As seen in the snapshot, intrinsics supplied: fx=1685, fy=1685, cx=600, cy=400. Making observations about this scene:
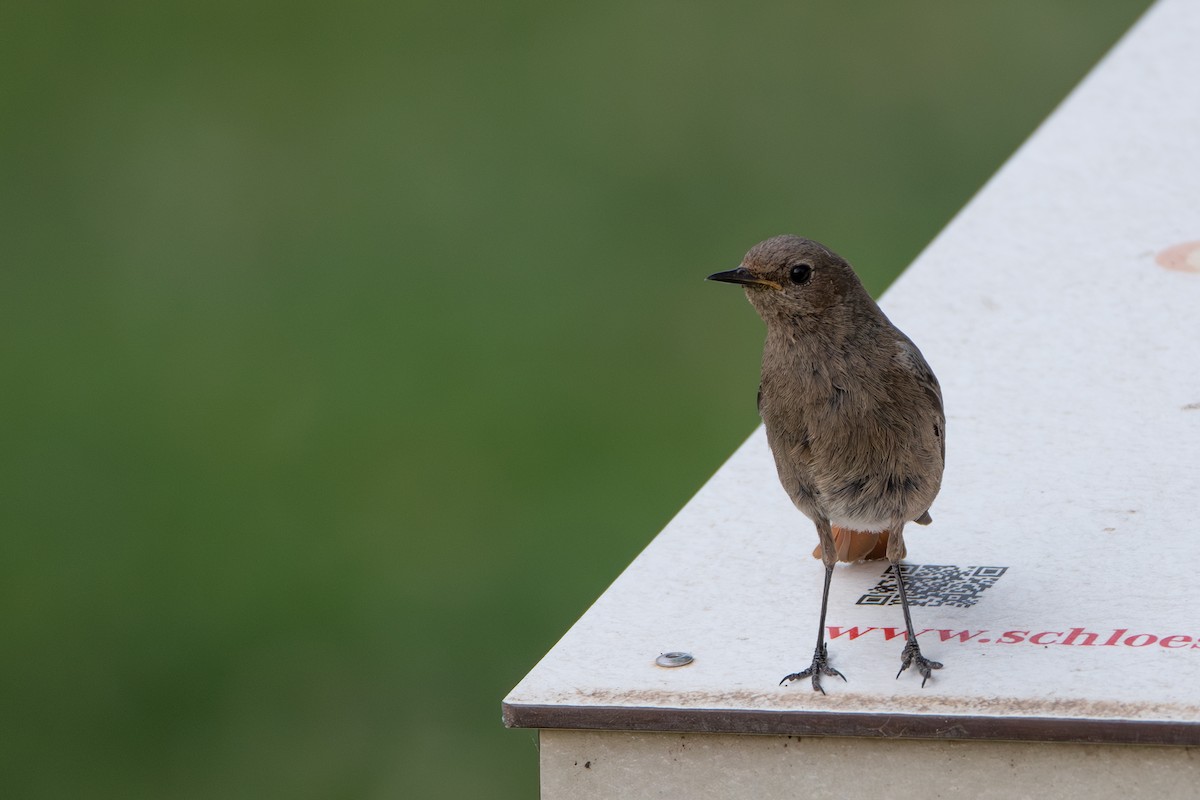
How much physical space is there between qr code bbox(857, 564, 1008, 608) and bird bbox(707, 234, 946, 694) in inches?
4.6

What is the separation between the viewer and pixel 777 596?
11.2 feet

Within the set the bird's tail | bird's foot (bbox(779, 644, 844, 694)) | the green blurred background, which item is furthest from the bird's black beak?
the green blurred background

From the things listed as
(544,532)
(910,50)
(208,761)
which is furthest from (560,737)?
(910,50)

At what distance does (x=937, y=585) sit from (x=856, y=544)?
21 centimetres

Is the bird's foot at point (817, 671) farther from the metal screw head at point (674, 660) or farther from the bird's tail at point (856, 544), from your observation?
the bird's tail at point (856, 544)

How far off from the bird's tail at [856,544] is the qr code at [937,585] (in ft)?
A: 0.26

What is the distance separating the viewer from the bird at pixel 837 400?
3168 millimetres

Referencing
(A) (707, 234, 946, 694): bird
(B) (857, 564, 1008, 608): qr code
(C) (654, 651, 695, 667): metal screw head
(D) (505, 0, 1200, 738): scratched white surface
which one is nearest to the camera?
(D) (505, 0, 1200, 738): scratched white surface

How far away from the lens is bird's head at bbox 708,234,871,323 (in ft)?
10.4

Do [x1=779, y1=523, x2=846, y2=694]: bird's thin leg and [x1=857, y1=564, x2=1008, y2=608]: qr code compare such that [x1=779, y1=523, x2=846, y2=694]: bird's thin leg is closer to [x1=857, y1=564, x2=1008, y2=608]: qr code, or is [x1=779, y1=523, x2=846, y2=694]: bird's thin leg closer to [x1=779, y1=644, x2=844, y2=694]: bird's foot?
[x1=779, y1=644, x2=844, y2=694]: bird's foot

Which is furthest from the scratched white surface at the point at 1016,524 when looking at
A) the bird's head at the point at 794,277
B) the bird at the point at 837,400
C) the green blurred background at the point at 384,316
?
the green blurred background at the point at 384,316

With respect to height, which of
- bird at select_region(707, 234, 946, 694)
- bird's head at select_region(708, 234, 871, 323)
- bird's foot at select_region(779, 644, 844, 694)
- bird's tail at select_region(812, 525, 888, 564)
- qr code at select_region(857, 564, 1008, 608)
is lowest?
bird's foot at select_region(779, 644, 844, 694)

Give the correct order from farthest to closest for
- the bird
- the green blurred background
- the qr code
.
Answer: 1. the green blurred background
2. the qr code
3. the bird

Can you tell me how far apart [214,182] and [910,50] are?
17.7 feet
